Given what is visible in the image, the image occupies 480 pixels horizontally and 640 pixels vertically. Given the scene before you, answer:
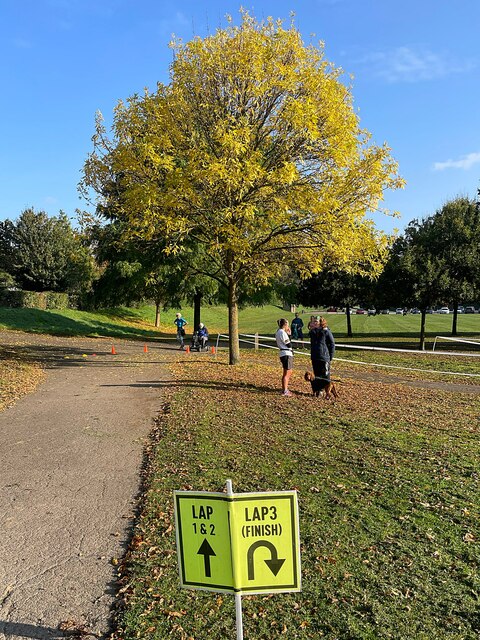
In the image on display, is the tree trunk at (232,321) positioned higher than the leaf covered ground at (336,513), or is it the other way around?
the tree trunk at (232,321)

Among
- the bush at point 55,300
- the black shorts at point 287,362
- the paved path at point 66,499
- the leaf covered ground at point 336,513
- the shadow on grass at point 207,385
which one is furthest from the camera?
the bush at point 55,300

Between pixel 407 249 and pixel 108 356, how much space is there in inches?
646

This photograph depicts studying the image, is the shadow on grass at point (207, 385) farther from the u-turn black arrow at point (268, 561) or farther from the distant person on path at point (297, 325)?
the distant person on path at point (297, 325)

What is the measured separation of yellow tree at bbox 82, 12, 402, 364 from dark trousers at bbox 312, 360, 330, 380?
4.15 meters

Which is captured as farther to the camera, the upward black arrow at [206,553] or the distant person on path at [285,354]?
the distant person on path at [285,354]

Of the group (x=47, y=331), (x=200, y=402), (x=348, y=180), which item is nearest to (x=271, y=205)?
(x=348, y=180)

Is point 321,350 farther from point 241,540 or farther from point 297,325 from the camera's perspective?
point 297,325

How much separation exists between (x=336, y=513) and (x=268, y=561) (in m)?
2.50

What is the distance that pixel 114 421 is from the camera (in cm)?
926

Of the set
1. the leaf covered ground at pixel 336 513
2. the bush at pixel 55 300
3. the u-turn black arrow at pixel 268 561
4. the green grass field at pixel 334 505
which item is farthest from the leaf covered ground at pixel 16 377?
the bush at pixel 55 300

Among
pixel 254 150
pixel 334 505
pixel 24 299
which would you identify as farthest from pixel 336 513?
pixel 24 299

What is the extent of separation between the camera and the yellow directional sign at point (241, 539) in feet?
8.99

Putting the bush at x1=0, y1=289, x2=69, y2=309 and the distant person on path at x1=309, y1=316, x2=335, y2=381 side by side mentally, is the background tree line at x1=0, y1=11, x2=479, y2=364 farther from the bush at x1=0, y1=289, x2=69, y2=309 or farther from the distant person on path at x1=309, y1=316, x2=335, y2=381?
the bush at x1=0, y1=289, x2=69, y2=309

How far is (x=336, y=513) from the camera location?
5.10 meters
